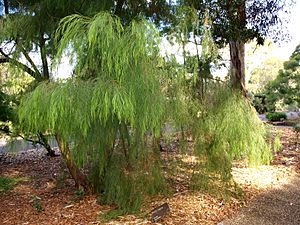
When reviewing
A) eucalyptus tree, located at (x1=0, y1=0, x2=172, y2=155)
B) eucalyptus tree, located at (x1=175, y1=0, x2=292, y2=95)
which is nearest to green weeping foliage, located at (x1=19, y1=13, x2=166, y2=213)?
eucalyptus tree, located at (x1=0, y1=0, x2=172, y2=155)

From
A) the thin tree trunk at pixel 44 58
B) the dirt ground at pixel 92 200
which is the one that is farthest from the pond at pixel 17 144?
the thin tree trunk at pixel 44 58

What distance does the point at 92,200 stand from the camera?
3051 mm

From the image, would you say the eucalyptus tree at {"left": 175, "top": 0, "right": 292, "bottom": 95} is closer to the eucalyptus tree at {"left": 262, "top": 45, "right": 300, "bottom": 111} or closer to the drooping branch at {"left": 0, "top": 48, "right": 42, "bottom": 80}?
the drooping branch at {"left": 0, "top": 48, "right": 42, "bottom": 80}

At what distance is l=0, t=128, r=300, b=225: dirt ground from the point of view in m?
2.61

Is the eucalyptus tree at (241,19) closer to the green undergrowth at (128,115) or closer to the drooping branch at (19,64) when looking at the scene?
the green undergrowth at (128,115)

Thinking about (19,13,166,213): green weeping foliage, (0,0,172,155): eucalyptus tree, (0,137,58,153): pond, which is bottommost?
(0,137,58,153): pond

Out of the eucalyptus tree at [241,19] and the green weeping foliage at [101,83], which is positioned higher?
the eucalyptus tree at [241,19]

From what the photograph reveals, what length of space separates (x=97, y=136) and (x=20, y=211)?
134cm

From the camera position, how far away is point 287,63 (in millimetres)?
10344

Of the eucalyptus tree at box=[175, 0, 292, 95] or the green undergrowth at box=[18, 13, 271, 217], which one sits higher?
the eucalyptus tree at box=[175, 0, 292, 95]

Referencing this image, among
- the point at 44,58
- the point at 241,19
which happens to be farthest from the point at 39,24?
the point at 241,19

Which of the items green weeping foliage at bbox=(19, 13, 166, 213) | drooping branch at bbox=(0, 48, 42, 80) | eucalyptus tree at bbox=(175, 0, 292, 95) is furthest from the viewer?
eucalyptus tree at bbox=(175, 0, 292, 95)

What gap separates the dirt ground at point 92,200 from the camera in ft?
8.55

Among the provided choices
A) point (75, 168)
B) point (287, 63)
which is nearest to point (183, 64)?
point (75, 168)
